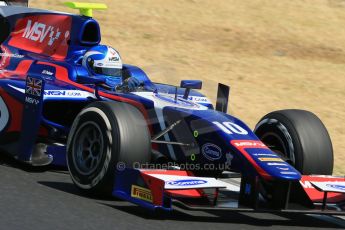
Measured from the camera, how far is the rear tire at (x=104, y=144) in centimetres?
780

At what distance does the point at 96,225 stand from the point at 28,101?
2312mm

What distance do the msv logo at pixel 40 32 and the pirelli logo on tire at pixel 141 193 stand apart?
3284 mm

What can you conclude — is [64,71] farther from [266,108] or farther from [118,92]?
[266,108]

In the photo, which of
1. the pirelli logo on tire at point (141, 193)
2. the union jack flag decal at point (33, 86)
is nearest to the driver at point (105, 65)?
the union jack flag decal at point (33, 86)

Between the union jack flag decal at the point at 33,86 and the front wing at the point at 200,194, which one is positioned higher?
the union jack flag decal at the point at 33,86

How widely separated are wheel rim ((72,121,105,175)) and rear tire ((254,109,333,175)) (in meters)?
1.71

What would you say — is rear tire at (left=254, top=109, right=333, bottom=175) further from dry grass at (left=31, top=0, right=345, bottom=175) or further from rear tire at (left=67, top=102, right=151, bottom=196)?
dry grass at (left=31, top=0, right=345, bottom=175)

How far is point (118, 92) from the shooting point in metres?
9.13

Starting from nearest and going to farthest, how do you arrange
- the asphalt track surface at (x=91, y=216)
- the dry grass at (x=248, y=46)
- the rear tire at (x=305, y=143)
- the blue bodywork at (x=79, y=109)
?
the asphalt track surface at (x=91, y=216), the blue bodywork at (x=79, y=109), the rear tire at (x=305, y=143), the dry grass at (x=248, y=46)

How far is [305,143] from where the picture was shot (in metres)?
8.47

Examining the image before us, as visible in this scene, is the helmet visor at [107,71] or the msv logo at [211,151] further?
the helmet visor at [107,71]

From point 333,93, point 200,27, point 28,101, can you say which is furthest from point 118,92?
point 200,27

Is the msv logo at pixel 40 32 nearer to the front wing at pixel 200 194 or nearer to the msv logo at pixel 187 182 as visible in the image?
the front wing at pixel 200 194

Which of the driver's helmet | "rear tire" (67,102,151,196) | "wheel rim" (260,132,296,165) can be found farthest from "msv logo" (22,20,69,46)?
"wheel rim" (260,132,296,165)
